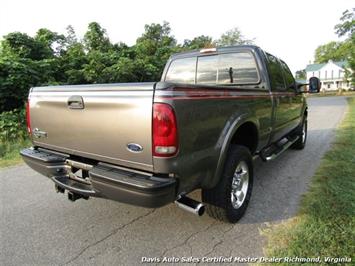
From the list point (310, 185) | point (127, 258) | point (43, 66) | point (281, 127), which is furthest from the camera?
point (43, 66)

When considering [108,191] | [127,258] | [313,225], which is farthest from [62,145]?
[313,225]

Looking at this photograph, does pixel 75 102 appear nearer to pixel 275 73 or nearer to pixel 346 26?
pixel 275 73

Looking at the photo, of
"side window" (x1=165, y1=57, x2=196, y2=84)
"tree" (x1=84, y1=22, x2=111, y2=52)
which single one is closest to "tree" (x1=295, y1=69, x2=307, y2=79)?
"tree" (x1=84, y1=22, x2=111, y2=52)

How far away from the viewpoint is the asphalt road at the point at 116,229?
248 cm

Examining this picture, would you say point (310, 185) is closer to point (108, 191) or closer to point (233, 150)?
point (233, 150)

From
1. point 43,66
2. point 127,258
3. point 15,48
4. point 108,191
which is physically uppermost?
point 15,48

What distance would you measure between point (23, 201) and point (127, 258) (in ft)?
6.72

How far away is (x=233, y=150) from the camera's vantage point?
9.46 feet

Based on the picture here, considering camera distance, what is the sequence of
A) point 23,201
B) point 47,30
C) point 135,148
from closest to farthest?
point 135,148, point 23,201, point 47,30

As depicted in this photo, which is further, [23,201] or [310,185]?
[310,185]

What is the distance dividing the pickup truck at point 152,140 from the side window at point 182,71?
984mm

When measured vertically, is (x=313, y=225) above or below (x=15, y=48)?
below

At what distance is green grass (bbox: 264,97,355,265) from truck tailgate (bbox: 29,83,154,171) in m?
1.50

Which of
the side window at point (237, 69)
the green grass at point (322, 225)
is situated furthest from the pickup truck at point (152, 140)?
the green grass at point (322, 225)
